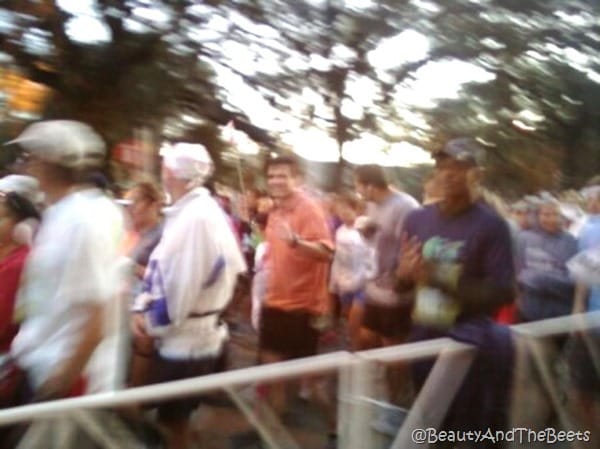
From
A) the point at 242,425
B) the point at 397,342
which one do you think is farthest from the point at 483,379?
the point at 242,425

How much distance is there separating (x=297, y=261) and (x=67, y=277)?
198 centimetres

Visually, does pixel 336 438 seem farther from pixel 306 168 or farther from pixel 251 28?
pixel 251 28

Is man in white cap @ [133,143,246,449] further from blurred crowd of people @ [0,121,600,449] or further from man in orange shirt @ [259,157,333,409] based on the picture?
man in orange shirt @ [259,157,333,409]

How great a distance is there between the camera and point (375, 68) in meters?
3.75

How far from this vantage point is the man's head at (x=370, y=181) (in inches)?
171

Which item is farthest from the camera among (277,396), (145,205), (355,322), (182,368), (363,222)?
(363,222)

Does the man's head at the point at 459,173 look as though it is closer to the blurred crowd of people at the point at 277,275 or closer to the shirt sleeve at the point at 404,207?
the blurred crowd of people at the point at 277,275

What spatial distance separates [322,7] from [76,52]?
86.4 inches

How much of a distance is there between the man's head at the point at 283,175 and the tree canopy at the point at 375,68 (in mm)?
121

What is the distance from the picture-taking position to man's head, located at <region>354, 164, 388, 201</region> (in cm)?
434

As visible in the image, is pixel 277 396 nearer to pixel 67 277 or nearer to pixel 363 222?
pixel 67 277

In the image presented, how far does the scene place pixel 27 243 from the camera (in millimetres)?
3508

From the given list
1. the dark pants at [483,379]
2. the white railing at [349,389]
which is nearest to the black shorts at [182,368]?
the white railing at [349,389]

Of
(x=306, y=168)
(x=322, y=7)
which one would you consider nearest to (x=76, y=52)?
(x=306, y=168)
